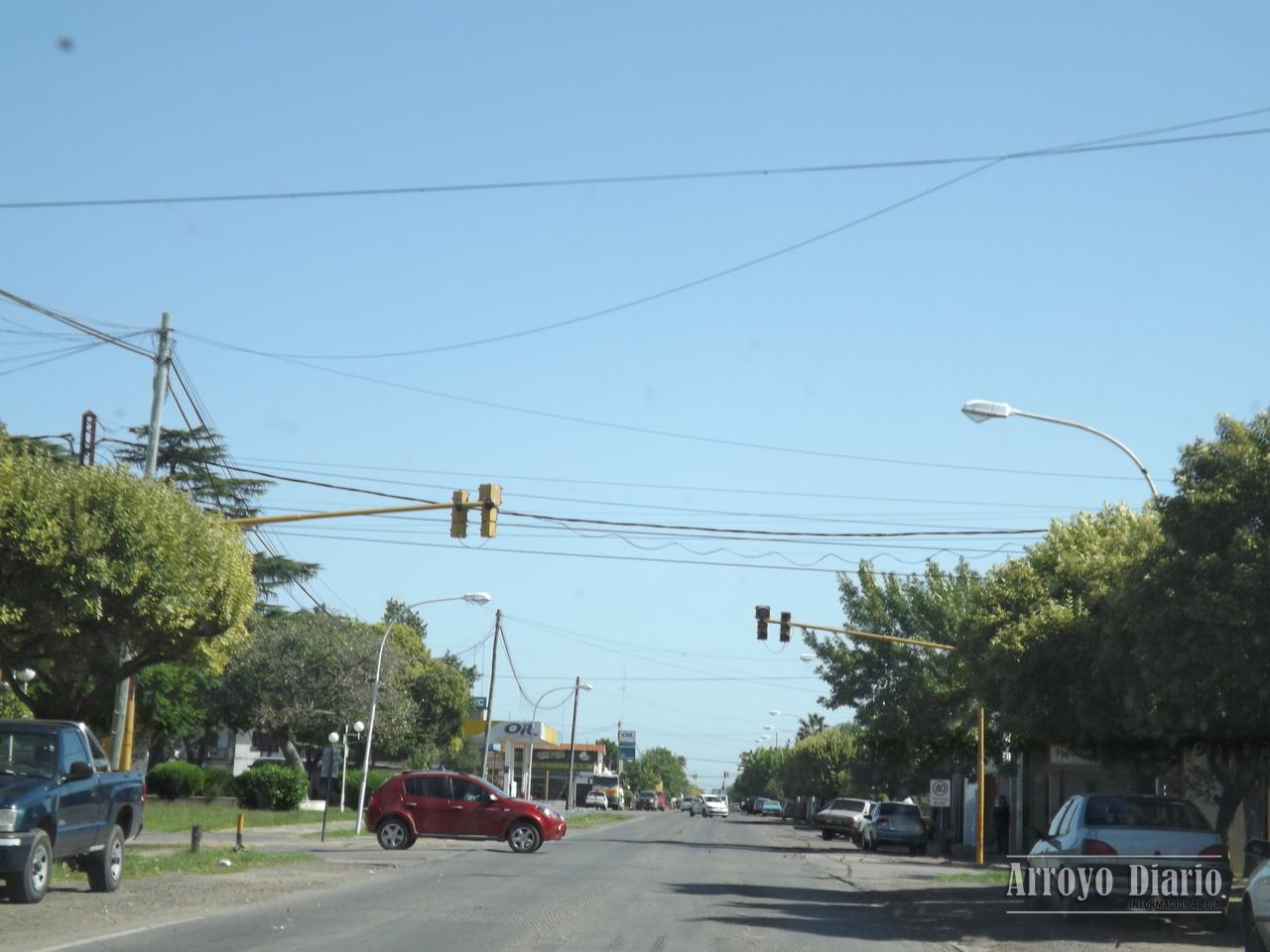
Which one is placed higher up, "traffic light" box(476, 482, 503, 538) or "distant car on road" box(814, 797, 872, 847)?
"traffic light" box(476, 482, 503, 538)

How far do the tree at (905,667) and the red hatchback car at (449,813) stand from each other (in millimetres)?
19066

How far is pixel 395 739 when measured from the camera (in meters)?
73.6

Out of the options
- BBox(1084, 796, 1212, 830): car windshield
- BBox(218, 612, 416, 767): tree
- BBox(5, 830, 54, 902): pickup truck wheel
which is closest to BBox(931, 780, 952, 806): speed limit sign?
BBox(1084, 796, 1212, 830): car windshield

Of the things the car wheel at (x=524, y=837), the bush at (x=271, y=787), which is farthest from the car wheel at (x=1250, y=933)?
the bush at (x=271, y=787)

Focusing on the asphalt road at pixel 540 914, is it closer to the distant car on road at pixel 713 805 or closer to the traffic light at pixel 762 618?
the traffic light at pixel 762 618

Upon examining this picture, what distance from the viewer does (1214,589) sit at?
56.4 ft

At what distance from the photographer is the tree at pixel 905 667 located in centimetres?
4831

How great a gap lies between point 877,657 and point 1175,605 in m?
32.9

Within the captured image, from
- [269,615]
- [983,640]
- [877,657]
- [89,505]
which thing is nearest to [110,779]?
[89,505]

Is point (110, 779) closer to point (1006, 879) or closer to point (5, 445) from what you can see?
point (5, 445)

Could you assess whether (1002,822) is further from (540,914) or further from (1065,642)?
(540,914)

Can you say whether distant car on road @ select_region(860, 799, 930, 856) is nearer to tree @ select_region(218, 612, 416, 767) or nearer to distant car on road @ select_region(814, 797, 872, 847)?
distant car on road @ select_region(814, 797, 872, 847)

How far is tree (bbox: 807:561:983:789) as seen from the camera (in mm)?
48312

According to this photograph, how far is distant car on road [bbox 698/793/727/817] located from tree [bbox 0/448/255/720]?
86.3m
